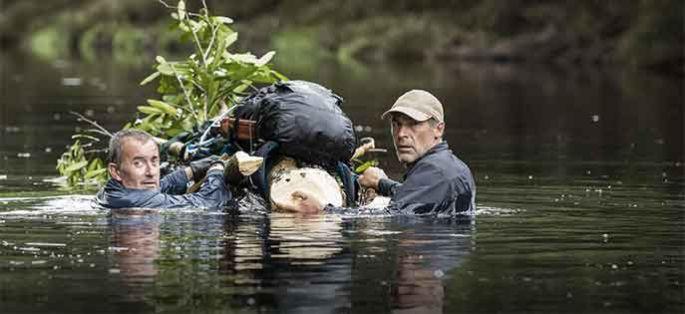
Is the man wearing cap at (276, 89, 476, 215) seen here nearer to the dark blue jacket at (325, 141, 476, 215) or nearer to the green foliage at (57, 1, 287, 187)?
the dark blue jacket at (325, 141, 476, 215)

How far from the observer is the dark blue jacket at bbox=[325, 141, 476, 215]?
15.1 m

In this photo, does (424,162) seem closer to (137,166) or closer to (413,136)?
(413,136)

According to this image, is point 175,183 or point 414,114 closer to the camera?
point 414,114

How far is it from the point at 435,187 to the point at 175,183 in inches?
102

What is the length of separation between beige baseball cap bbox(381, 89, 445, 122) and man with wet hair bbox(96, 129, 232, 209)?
73.5 inches

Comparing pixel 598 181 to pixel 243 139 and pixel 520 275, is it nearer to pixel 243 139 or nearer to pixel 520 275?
pixel 243 139

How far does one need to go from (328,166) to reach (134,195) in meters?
1.56

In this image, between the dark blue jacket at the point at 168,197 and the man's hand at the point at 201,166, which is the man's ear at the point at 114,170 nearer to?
the dark blue jacket at the point at 168,197

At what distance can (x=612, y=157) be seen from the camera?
2455 cm

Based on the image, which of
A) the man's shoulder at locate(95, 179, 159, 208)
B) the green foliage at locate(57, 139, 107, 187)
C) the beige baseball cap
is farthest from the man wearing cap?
the green foliage at locate(57, 139, 107, 187)

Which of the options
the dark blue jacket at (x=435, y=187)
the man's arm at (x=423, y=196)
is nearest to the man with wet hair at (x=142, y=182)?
the dark blue jacket at (x=435, y=187)

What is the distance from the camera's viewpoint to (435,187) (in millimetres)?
15273

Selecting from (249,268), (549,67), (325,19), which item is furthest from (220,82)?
(325,19)

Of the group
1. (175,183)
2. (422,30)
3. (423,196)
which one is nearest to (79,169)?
(175,183)
